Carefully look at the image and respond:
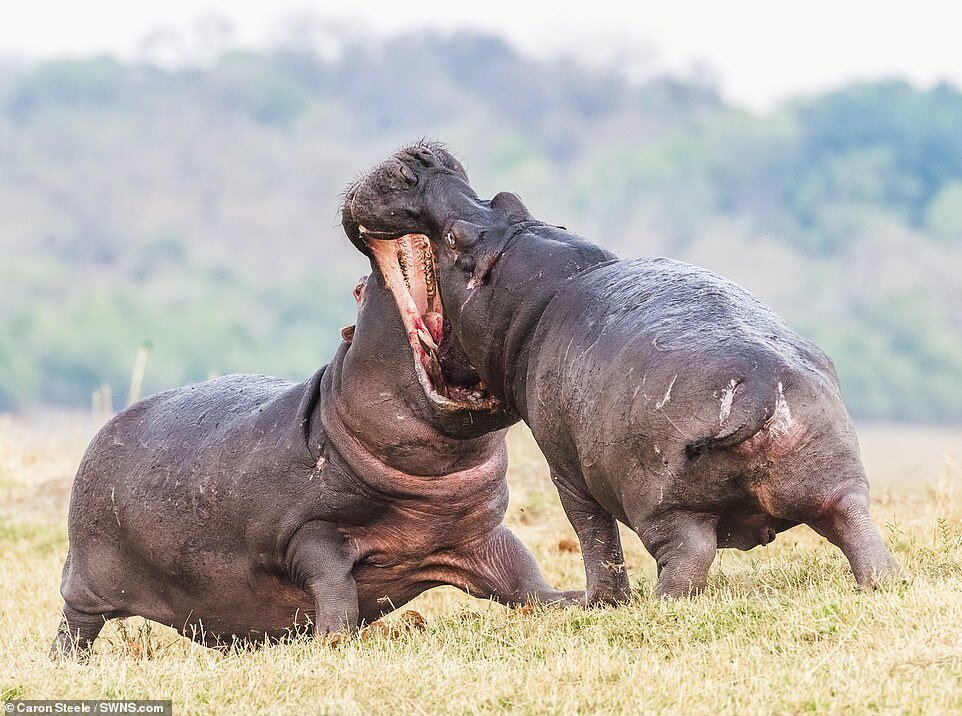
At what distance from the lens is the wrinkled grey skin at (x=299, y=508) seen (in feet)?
23.6

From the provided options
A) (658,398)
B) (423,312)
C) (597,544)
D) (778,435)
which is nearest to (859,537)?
(778,435)

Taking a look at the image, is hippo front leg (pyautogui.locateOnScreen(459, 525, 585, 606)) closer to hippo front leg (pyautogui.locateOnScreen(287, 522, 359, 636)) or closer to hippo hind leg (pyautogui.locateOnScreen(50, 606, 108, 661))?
hippo front leg (pyautogui.locateOnScreen(287, 522, 359, 636))

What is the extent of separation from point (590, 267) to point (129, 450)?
3.33 m

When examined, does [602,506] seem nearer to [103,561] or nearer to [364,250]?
[364,250]

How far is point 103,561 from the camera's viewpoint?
8.24 m

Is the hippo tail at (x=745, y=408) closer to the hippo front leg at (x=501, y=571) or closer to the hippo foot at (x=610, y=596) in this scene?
the hippo foot at (x=610, y=596)

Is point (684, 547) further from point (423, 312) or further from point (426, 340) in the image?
point (423, 312)

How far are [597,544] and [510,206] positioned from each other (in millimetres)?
1606

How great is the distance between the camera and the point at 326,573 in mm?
7094

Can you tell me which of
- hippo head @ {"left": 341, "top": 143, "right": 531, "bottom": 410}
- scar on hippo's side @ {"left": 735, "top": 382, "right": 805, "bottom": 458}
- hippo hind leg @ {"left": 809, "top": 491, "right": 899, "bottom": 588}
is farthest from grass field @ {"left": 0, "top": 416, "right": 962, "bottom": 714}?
hippo head @ {"left": 341, "top": 143, "right": 531, "bottom": 410}

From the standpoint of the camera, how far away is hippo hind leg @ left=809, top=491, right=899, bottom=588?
5363 mm

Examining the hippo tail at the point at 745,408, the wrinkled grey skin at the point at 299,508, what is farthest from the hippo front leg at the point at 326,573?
the hippo tail at the point at 745,408

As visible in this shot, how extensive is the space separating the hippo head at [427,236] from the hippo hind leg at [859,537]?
1.95 m

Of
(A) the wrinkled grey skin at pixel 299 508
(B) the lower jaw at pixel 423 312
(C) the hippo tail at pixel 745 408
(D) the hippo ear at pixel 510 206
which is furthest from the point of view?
(A) the wrinkled grey skin at pixel 299 508
